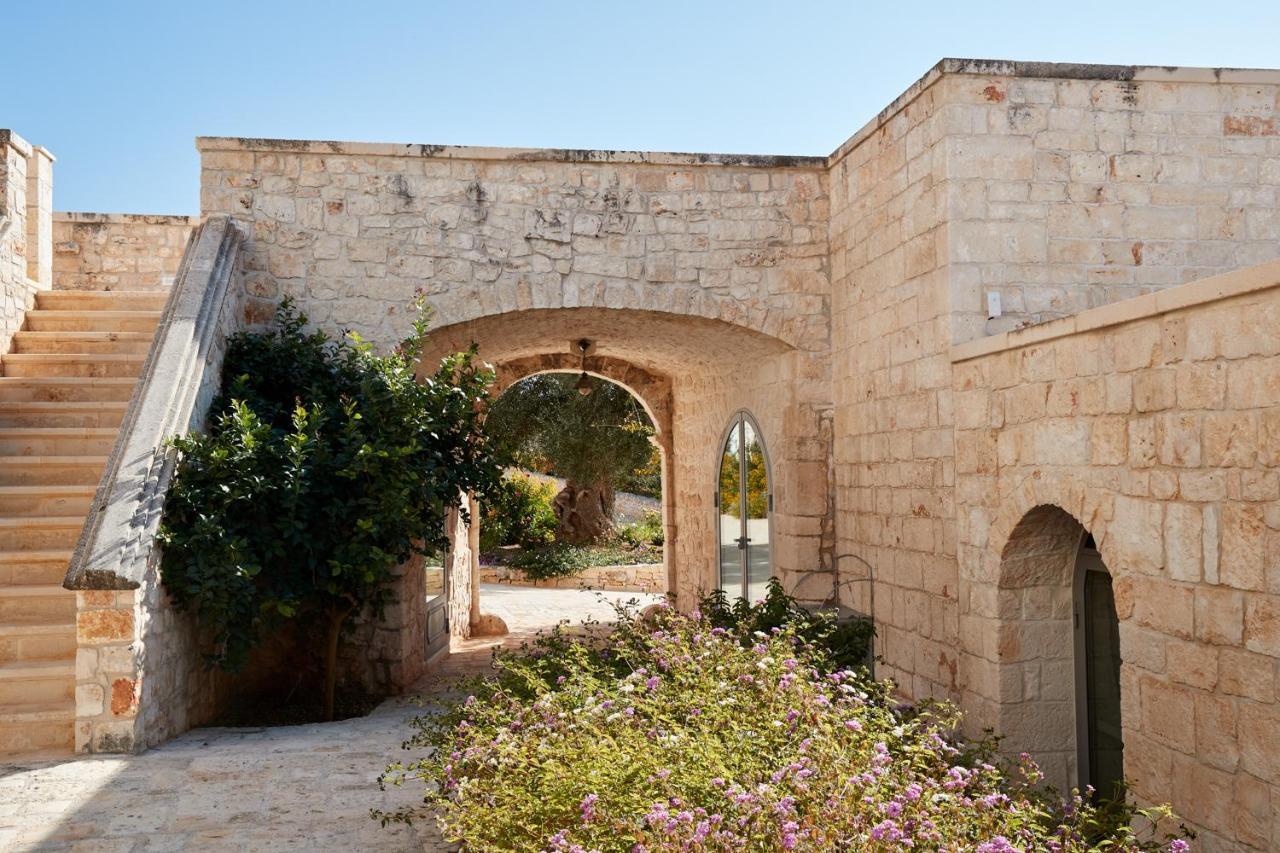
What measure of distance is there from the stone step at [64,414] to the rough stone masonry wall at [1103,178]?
5347 mm

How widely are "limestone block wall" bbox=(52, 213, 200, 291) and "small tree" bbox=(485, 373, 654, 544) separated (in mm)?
6312

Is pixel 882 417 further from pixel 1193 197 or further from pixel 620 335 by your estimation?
pixel 620 335

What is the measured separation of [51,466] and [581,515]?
12.6 m

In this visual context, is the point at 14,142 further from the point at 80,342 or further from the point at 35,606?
the point at 35,606

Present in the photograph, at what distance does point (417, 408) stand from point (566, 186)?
1.98 meters

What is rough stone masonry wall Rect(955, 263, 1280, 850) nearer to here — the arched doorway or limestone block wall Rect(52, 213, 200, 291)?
the arched doorway

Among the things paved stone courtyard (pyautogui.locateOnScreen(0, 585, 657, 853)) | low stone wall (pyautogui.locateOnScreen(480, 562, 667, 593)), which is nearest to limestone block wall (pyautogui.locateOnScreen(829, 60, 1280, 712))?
paved stone courtyard (pyautogui.locateOnScreen(0, 585, 657, 853))

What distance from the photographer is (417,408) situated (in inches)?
256

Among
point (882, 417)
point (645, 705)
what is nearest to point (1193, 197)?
point (882, 417)

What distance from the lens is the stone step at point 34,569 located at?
5.84 m

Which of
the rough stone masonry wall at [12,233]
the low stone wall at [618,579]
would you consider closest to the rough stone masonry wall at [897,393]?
the rough stone masonry wall at [12,233]

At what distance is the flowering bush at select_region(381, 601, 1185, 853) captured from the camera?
2.73m

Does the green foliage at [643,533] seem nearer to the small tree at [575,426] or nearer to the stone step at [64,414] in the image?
the small tree at [575,426]

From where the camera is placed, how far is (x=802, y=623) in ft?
17.5
